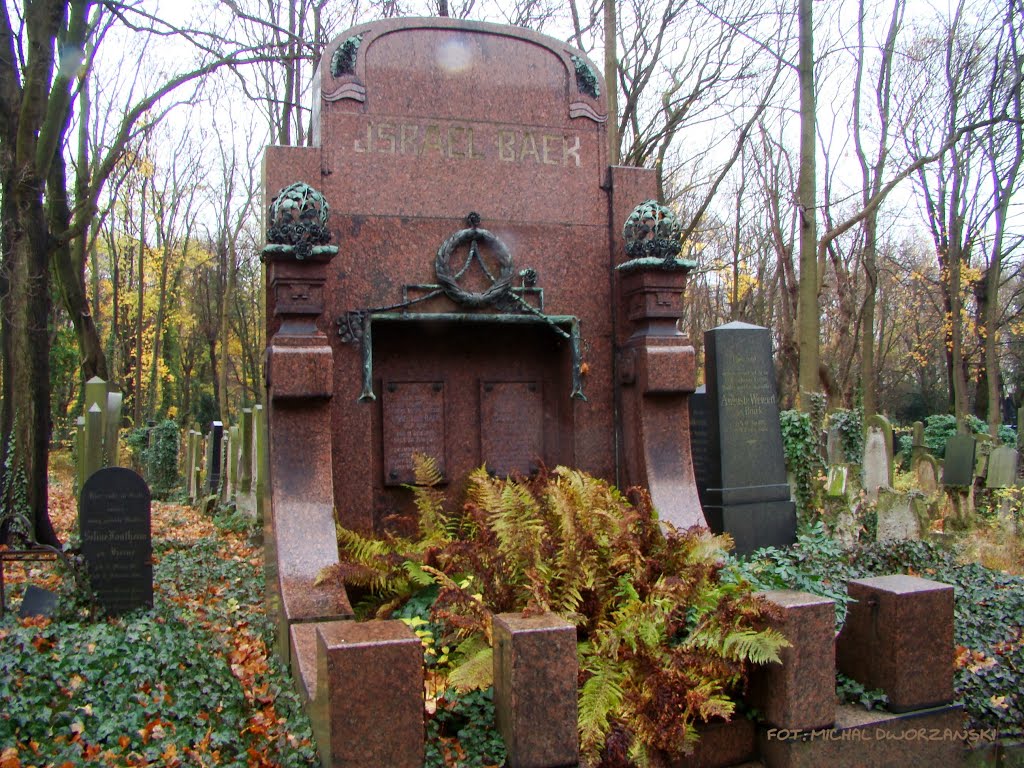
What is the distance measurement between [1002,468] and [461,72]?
1145cm

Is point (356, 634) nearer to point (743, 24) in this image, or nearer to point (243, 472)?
point (243, 472)

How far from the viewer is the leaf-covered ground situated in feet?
14.3

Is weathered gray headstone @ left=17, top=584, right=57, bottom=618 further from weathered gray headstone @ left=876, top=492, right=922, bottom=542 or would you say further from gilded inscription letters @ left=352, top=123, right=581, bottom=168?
weathered gray headstone @ left=876, top=492, right=922, bottom=542

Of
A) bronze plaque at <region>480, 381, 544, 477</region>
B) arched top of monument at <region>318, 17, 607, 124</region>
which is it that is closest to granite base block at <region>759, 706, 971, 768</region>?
bronze plaque at <region>480, 381, 544, 477</region>

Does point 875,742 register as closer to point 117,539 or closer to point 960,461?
point 117,539

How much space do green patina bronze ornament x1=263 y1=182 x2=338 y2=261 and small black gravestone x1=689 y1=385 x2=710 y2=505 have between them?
401 centimetres

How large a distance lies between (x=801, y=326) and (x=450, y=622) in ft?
39.2

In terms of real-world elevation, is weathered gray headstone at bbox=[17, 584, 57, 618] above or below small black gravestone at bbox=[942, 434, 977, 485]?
below

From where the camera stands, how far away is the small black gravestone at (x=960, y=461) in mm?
14391

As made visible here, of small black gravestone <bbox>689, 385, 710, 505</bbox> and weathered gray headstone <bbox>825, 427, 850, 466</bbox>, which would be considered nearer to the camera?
small black gravestone <bbox>689, 385, 710, 505</bbox>

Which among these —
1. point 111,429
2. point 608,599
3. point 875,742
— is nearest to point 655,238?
point 608,599

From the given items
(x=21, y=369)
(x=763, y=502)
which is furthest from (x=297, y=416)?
(x=21, y=369)

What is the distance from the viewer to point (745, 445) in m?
8.59

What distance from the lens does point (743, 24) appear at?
1681cm
